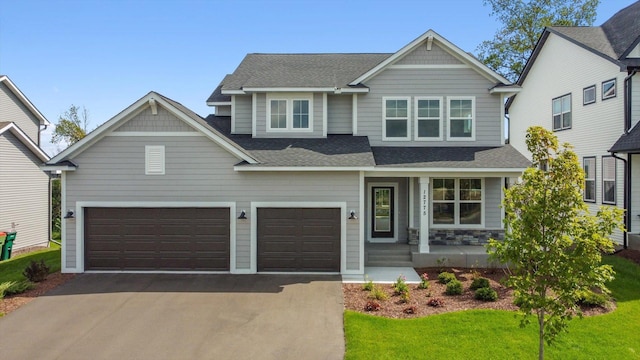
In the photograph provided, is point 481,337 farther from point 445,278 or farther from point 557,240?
point 445,278

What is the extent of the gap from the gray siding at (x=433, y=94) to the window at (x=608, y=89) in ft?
15.4

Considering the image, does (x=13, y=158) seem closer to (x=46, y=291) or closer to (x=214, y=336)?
(x=46, y=291)

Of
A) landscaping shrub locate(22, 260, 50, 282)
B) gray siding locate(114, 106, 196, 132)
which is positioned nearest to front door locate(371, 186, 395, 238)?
gray siding locate(114, 106, 196, 132)

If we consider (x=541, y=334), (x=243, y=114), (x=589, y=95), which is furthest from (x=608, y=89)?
(x=243, y=114)

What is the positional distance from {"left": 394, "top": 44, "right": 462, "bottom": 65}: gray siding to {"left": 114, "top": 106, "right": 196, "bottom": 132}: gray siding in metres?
7.82

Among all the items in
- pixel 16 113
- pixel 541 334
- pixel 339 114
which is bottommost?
pixel 541 334

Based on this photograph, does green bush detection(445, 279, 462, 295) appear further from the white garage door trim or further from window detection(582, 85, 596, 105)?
window detection(582, 85, 596, 105)

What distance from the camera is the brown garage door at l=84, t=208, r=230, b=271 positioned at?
11.7 metres

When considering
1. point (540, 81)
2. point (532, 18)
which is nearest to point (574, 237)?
point (540, 81)

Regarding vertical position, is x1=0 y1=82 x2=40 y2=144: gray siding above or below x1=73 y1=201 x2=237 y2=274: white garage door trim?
above

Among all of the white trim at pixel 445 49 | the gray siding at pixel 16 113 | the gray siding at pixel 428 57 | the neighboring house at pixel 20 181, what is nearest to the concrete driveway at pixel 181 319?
the white trim at pixel 445 49

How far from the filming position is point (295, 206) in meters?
11.7

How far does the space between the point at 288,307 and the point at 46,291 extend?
6571mm

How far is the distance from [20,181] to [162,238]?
10.4 m
